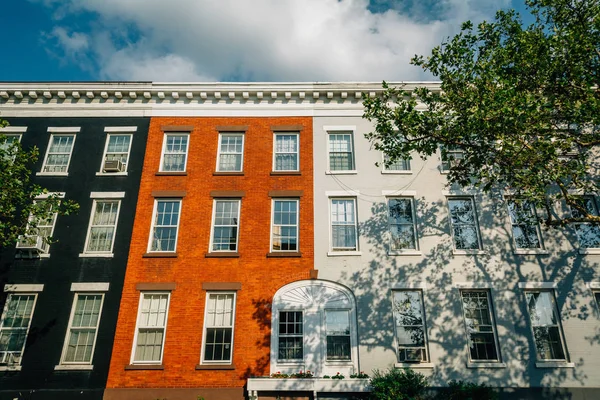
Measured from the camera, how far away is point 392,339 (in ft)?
53.3

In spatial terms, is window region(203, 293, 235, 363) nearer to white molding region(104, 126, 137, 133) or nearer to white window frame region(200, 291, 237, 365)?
white window frame region(200, 291, 237, 365)

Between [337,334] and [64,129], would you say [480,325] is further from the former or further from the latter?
[64,129]

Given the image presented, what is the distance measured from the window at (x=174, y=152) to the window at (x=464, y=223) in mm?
12492

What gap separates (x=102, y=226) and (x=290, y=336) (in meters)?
9.51

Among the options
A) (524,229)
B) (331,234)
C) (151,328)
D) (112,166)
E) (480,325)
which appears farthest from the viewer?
(112,166)

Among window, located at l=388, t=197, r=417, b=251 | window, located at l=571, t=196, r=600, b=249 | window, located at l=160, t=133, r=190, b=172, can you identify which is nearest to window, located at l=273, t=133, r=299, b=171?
window, located at l=160, t=133, r=190, b=172

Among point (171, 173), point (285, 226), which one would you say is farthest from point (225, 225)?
point (171, 173)

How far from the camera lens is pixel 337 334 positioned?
1647 cm

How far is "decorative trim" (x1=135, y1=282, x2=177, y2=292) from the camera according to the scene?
16984mm

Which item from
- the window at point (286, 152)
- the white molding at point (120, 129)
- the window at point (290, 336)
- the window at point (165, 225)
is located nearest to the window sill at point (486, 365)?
the window at point (290, 336)

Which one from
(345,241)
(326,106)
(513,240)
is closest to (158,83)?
(326,106)

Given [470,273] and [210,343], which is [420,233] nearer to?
[470,273]

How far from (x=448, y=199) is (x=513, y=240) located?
3122 millimetres

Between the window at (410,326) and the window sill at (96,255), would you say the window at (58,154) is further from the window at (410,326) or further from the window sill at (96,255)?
the window at (410,326)
